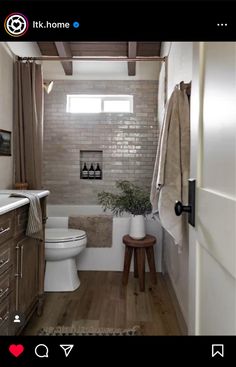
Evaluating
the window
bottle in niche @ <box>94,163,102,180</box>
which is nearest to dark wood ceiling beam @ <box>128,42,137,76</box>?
the window

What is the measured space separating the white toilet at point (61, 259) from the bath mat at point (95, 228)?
0.42 meters

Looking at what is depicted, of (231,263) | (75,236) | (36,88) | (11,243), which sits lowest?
(75,236)

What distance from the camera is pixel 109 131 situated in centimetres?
404

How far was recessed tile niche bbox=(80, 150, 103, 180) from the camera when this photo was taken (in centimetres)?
409

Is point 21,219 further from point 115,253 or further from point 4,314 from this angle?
point 115,253

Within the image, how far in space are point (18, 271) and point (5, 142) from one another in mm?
1310

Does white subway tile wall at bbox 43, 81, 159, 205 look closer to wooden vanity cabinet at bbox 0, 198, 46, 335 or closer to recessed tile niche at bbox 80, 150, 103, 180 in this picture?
recessed tile niche at bbox 80, 150, 103, 180

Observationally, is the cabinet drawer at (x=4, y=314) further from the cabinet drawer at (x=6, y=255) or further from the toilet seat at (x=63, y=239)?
the toilet seat at (x=63, y=239)

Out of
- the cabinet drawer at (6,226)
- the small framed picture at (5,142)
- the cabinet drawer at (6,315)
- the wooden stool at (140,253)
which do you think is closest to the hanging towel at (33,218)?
the cabinet drawer at (6,226)

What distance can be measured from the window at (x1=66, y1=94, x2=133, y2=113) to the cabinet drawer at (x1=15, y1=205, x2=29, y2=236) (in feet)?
8.61
